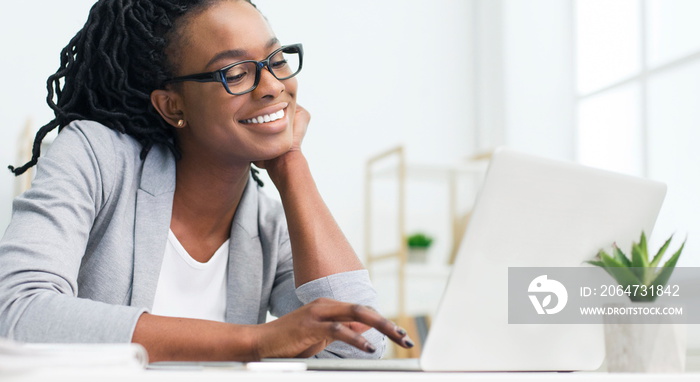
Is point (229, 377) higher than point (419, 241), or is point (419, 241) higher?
point (229, 377)

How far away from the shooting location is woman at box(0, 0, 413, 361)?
1266 mm

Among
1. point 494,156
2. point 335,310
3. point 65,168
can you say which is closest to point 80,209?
point 65,168

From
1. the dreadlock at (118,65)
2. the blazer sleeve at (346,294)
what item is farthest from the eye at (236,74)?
the blazer sleeve at (346,294)

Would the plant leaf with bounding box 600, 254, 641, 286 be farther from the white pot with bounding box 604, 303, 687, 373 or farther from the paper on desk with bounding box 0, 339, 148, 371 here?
the paper on desk with bounding box 0, 339, 148, 371

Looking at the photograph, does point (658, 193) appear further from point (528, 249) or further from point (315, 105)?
point (315, 105)

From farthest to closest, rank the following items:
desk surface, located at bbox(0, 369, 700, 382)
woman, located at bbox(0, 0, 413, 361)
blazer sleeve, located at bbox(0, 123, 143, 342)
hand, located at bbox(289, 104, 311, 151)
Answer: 1. hand, located at bbox(289, 104, 311, 151)
2. woman, located at bbox(0, 0, 413, 361)
3. blazer sleeve, located at bbox(0, 123, 143, 342)
4. desk surface, located at bbox(0, 369, 700, 382)

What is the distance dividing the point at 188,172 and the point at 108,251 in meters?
0.26

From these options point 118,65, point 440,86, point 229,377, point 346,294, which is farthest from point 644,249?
point 440,86

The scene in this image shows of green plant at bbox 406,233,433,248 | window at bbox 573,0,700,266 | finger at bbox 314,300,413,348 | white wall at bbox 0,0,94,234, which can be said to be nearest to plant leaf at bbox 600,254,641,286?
finger at bbox 314,300,413,348

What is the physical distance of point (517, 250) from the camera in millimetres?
712

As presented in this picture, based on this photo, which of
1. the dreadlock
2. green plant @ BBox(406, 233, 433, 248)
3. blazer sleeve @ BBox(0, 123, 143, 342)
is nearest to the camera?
blazer sleeve @ BBox(0, 123, 143, 342)

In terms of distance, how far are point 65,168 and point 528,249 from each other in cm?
79

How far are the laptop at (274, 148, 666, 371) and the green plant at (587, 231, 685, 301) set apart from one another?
4 cm

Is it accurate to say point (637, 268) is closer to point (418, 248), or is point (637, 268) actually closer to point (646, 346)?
point (646, 346)
